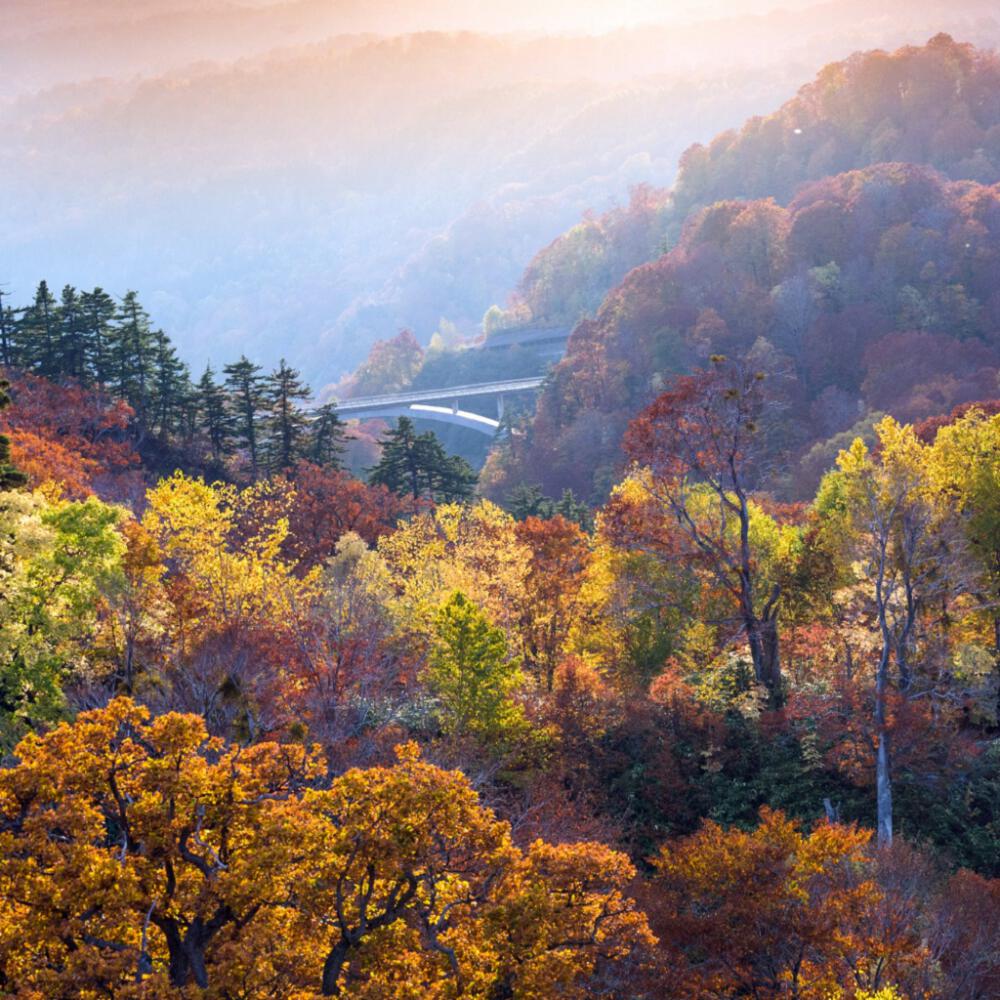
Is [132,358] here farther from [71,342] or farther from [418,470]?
[418,470]

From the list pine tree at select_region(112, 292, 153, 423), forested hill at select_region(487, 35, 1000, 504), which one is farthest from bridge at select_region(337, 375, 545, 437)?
pine tree at select_region(112, 292, 153, 423)

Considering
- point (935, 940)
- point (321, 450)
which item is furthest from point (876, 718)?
point (321, 450)

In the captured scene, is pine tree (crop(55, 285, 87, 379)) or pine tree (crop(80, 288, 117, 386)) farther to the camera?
pine tree (crop(80, 288, 117, 386))

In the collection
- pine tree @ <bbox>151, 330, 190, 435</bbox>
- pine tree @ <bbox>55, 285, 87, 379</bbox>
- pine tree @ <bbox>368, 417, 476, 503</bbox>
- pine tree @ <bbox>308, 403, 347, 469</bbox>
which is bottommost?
pine tree @ <bbox>368, 417, 476, 503</bbox>

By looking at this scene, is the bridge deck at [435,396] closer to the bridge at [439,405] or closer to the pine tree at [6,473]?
the bridge at [439,405]

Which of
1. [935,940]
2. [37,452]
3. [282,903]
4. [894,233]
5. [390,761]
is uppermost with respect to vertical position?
[894,233]

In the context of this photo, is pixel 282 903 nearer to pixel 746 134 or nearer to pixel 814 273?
pixel 814 273

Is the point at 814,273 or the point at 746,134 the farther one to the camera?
the point at 746,134

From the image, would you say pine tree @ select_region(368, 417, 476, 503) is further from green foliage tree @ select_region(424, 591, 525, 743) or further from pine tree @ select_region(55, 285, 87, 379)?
green foliage tree @ select_region(424, 591, 525, 743)

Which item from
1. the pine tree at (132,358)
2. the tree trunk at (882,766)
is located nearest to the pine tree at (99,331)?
the pine tree at (132,358)
